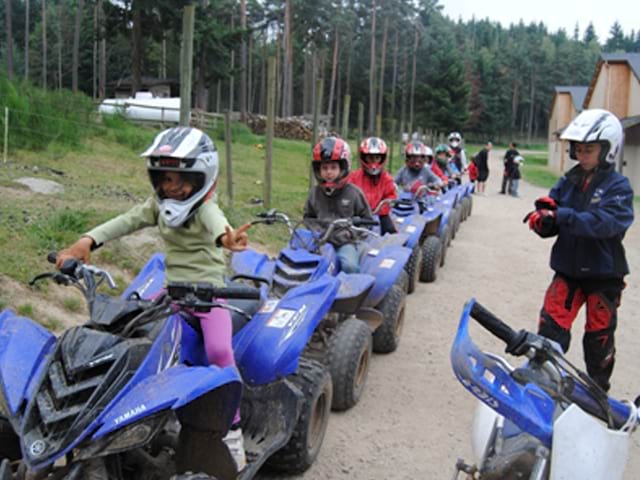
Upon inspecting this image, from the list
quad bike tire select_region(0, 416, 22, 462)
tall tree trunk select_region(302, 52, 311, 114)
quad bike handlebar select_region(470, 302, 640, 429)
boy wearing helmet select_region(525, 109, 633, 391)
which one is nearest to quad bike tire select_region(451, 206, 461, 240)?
boy wearing helmet select_region(525, 109, 633, 391)

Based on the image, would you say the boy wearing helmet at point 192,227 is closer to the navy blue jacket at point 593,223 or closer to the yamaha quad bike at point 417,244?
the navy blue jacket at point 593,223

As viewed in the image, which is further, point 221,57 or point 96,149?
point 221,57

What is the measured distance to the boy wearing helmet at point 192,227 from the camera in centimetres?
329

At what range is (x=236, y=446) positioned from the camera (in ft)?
10.8

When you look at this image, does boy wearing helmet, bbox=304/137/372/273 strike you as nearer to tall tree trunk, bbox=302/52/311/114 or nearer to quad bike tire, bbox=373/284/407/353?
quad bike tire, bbox=373/284/407/353

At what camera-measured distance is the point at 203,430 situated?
9.77ft

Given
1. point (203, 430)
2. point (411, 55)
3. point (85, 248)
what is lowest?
point (203, 430)

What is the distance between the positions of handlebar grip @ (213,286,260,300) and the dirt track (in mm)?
1397

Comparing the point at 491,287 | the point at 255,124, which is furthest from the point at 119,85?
the point at 491,287

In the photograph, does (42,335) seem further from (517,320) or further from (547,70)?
(547,70)

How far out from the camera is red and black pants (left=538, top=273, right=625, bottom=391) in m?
4.30

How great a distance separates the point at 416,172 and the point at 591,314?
6579mm

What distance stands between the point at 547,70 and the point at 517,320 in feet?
325

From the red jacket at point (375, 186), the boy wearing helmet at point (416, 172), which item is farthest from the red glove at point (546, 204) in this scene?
the boy wearing helmet at point (416, 172)
